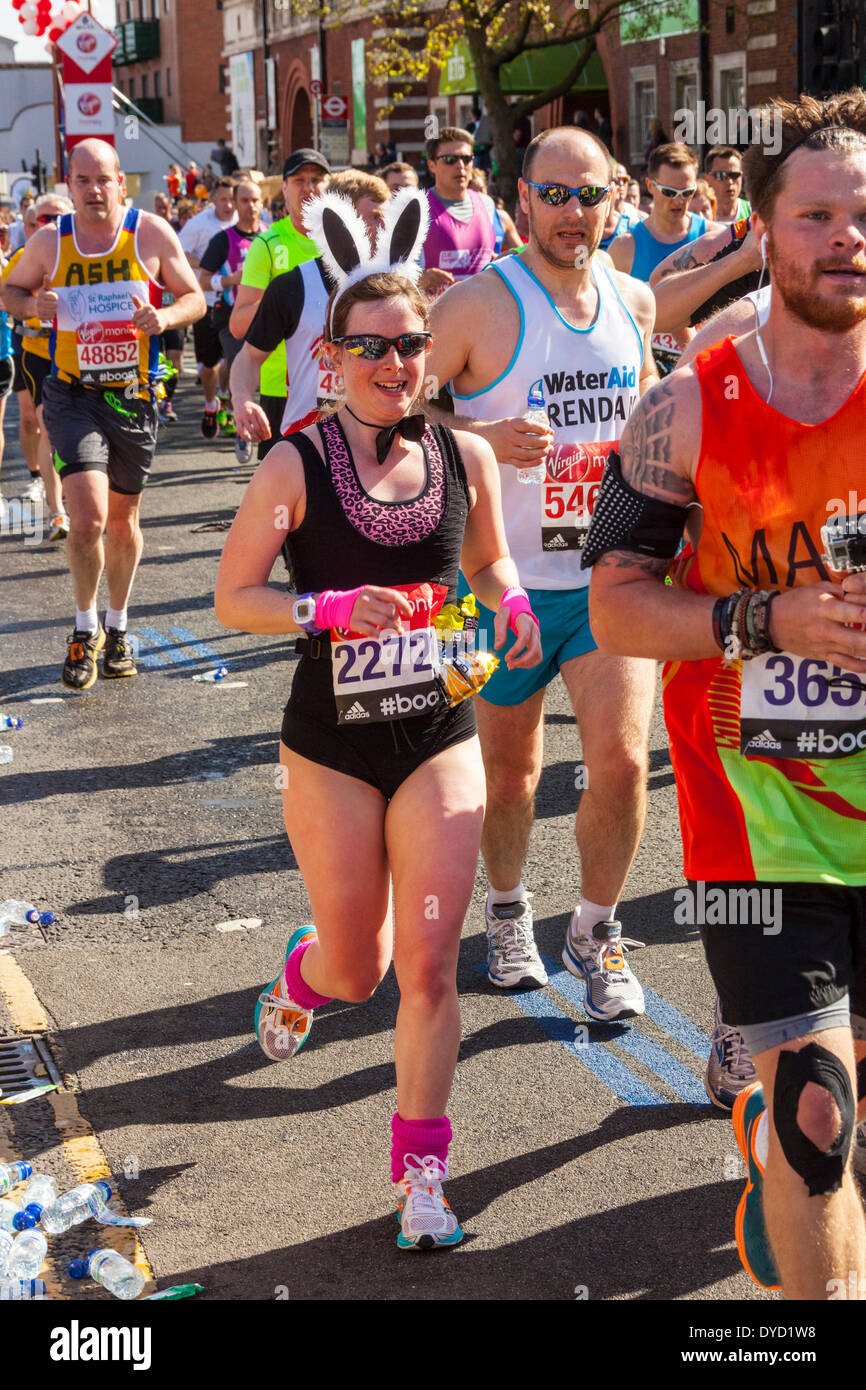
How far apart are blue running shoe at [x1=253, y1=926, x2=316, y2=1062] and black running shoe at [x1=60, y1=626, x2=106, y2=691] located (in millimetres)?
4299

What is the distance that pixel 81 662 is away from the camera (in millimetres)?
8477

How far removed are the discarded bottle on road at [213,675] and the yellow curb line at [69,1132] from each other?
12.0 feet

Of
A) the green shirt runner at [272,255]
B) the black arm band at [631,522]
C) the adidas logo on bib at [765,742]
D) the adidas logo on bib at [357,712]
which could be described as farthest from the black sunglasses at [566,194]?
the green shirt runner at [272,255]

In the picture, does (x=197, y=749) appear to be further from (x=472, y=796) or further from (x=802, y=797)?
(x=802, y=797)

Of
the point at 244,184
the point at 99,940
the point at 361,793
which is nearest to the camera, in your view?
the point at 361,793

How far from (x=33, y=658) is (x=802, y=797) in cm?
699

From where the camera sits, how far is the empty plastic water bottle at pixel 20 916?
5578 mm

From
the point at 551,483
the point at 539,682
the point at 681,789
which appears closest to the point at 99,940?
the point at 539,682

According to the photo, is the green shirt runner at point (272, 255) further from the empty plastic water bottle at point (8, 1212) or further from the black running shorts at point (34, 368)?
the empty plastic water bottle at point (8, 1212)

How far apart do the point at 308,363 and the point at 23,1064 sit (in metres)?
4.20

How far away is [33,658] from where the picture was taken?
9.31 meters

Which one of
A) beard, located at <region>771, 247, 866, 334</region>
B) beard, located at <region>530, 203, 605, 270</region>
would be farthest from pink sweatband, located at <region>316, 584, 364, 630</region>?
beard, located at <region>530, 203, 605, 270</region>

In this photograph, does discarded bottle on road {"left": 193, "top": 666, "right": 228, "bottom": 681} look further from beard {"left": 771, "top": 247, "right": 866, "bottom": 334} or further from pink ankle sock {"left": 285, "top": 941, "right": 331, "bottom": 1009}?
beard {"left": 771, "top": 247, "right": 866, "bottom": 334}

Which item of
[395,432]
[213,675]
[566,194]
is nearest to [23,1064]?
[395,432]
